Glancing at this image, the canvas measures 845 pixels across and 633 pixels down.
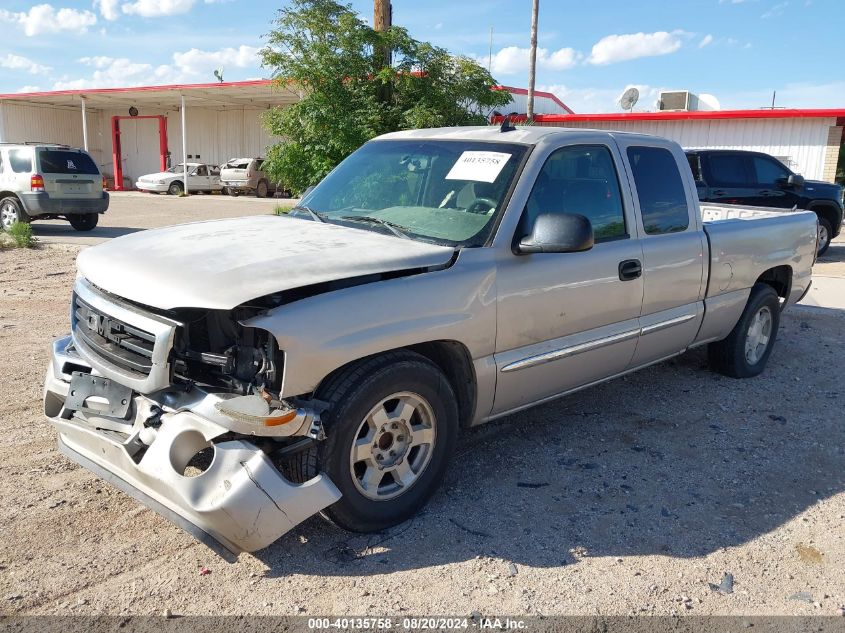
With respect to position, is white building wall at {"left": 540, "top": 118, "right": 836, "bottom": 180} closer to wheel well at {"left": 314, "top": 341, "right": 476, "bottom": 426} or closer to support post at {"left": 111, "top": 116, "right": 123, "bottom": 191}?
wheel well at {"left": 314, "top": 341, "right": 476, "bottom": 426}

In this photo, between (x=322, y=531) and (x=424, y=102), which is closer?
(x=322, y=531)

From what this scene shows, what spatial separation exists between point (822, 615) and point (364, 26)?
14584 mm

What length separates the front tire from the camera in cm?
316

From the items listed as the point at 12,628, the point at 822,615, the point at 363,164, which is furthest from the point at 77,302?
the point at 822,615

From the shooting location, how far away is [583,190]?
4344 millimetres

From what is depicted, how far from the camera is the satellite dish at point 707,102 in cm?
2385

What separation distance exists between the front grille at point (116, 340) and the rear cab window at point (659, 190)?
10.3ft

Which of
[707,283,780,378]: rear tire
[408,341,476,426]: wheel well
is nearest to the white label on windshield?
[408,341,476,426]: wheel well

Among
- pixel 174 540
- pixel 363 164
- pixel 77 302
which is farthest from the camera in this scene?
pixel 363 164

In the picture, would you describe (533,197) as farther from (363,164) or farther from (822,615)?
(822,615)

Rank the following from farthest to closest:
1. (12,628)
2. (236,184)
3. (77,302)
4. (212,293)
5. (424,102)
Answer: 1. (236,184)
2. (424,102)
3. (77,302)
4. (212,293)
5. (12,628)

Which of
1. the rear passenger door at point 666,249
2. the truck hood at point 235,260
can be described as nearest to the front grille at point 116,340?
the truck hood at point 235,260

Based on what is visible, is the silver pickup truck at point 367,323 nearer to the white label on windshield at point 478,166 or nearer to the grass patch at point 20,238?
the white label on windshield at point 478,166

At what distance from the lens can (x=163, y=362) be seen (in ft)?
9.97
